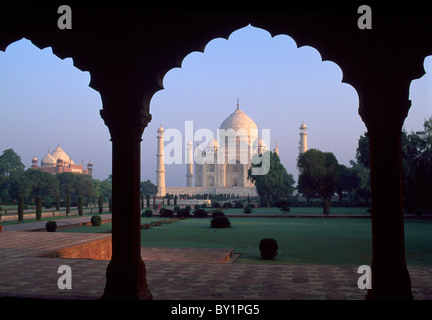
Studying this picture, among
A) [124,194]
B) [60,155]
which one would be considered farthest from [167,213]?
[60,155]

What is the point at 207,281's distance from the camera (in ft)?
17.6

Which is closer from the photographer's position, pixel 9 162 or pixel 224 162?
pixel 9 162

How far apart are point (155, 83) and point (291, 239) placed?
1019 cm

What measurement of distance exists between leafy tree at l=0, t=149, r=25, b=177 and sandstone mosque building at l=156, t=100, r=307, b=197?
18.6 m

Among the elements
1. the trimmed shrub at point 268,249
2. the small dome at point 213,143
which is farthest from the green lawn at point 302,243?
the small dome at point 213,143

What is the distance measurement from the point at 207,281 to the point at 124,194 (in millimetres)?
1895

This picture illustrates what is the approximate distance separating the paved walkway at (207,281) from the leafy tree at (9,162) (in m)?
51.6

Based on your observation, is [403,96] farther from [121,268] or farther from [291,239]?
Answer: [291,239]

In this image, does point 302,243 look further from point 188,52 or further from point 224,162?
point 224,162

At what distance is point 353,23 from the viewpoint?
4.00m

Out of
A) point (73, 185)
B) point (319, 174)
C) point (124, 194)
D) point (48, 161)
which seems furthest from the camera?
point (48, 161)

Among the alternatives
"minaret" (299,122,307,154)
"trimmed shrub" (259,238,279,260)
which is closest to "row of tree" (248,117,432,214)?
"trimmed shrub" (259,238,279,260)

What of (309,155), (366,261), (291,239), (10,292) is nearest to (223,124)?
(309,155)

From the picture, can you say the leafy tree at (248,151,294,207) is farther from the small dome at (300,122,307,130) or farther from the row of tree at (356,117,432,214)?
the small dome at (300,122,307,130)
